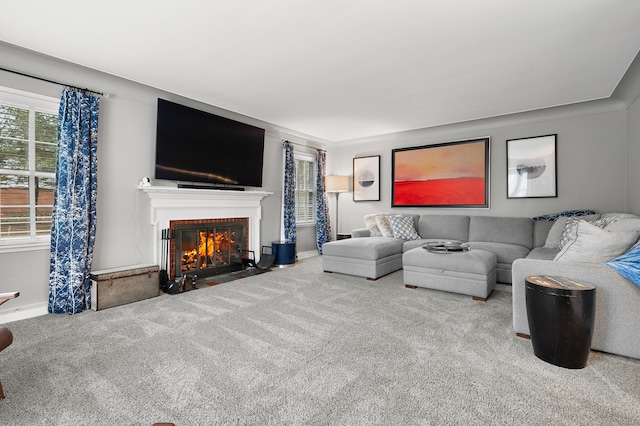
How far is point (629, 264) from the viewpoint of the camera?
2.02 m

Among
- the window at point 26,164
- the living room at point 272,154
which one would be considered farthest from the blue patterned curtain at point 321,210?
the window at point 26,164

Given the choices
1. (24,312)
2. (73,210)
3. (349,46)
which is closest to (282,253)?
(73,210)

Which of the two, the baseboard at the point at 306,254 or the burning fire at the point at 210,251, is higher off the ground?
the burning fire at the point at 210,251

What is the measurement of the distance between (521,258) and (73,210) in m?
5.00

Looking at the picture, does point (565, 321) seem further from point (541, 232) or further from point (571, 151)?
point (571, 151)

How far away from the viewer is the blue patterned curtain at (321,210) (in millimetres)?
6488

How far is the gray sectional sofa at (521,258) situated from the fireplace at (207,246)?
146cm

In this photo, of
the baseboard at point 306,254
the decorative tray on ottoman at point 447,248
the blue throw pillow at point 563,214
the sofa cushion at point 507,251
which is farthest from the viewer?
the baseboard at point 306,254

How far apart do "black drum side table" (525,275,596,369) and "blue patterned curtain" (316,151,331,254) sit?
463 centimetres

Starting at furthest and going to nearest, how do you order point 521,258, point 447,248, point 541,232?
point 541,232 < point 447,248 < point 521,258

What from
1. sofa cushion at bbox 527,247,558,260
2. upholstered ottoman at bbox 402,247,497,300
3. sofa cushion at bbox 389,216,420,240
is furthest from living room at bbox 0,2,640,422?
upholstered ottoman at bbox 402,247,497,300

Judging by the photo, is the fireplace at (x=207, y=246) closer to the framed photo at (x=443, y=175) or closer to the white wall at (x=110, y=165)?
the white wall at (x=110, y=165)

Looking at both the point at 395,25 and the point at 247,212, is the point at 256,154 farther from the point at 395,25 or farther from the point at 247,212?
the point at 395,25

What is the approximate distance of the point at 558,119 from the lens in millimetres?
4727
